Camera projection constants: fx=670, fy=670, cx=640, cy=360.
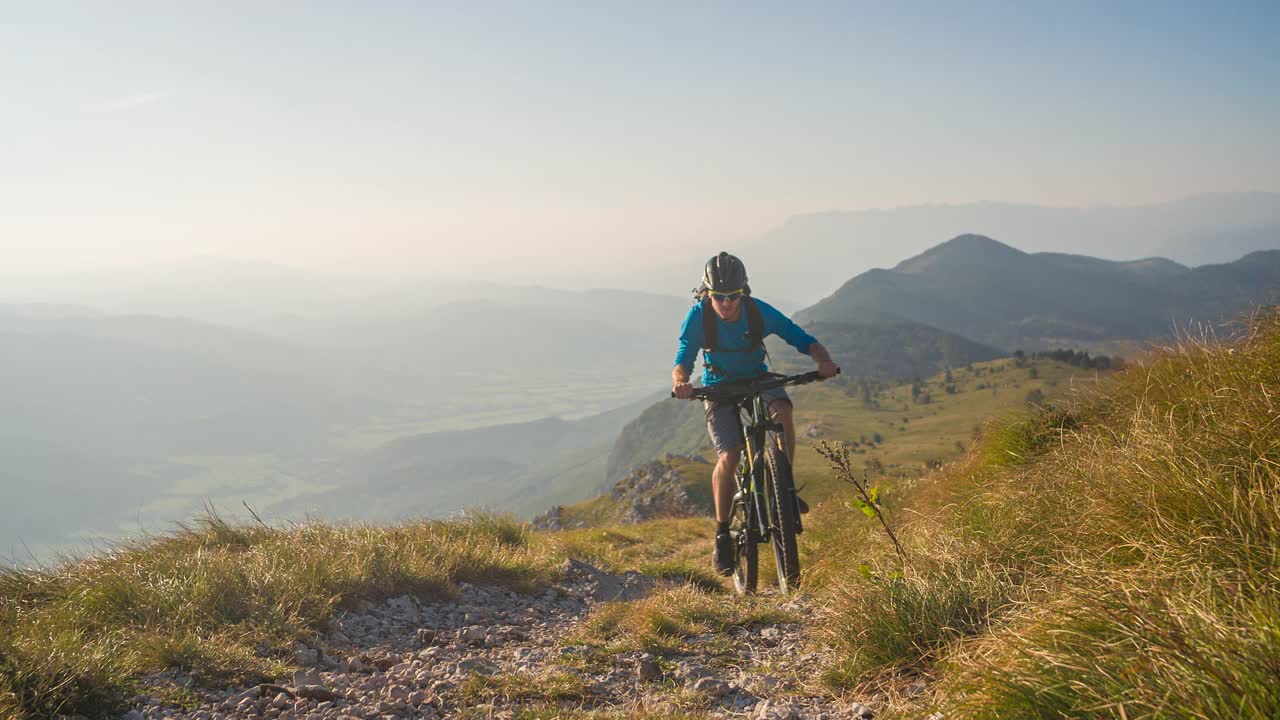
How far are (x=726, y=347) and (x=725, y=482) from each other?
1.45m

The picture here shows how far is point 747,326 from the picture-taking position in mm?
7207

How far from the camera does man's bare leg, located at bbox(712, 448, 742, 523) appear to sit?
700cm

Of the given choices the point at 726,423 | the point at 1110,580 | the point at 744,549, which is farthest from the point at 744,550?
the point at 1110,580

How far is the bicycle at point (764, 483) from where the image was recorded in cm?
645

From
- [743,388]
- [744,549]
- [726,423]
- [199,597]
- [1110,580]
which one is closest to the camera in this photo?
[1110,580]

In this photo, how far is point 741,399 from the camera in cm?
700

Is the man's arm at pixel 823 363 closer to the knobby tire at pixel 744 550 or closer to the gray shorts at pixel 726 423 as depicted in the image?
the gray shorts at pixel 726 423

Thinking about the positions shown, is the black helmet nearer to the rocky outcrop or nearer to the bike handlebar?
the bike handlebar

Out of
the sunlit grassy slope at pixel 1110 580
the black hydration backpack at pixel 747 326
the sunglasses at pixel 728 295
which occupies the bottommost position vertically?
the sunlit grassy slope at pixel 1110 580

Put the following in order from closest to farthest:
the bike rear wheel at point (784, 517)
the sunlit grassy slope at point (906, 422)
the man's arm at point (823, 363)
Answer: the bike rear wheel at point (784, 517)
the man's arm at point (823, 363)
the sunlit grassy slope at point (906, 422)

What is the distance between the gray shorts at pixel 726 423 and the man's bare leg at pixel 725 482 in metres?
0.07

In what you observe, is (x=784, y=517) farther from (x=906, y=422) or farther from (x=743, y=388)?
(x=906, y=422)

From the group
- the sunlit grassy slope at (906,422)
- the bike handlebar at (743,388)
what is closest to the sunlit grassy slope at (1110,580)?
the bike handlebar at (743,388)

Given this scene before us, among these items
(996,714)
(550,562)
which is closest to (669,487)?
(550,562)
